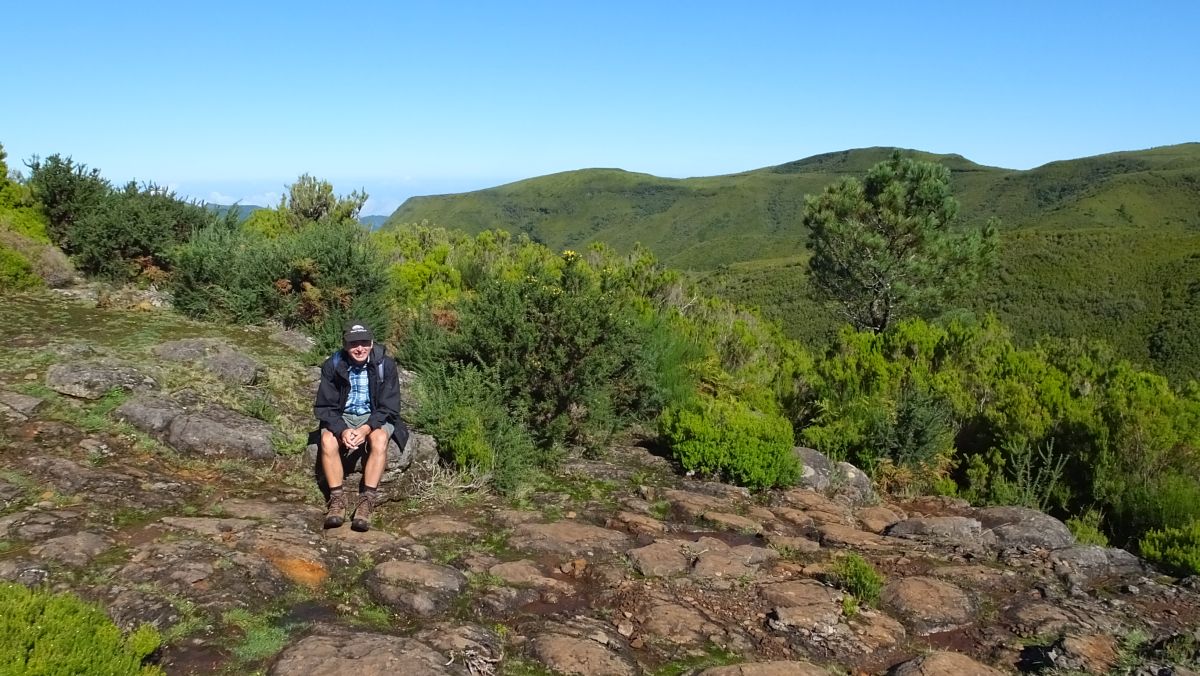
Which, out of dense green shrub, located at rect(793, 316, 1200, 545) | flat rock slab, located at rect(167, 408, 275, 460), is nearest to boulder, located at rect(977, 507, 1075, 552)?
dense green shrub, located at rect(793, 316, 1200, 545)

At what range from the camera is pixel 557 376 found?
23.9ft

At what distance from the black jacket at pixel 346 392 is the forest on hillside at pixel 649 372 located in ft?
2.84

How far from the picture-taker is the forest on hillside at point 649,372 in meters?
7.24

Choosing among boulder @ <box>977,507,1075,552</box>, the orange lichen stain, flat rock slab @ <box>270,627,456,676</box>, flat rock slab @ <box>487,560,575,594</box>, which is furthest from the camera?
boulder @ <box>977,507,1075,552</box>

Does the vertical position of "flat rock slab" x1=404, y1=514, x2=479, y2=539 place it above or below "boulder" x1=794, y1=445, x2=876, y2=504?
above

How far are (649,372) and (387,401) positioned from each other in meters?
3.59

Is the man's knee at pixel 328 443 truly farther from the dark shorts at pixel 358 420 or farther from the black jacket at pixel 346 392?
the dark shorts at pixel 358 420

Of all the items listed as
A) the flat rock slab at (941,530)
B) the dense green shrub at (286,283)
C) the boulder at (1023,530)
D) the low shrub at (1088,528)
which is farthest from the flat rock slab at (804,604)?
the dense green shrub at (286,283)

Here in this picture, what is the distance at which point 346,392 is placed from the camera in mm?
5555

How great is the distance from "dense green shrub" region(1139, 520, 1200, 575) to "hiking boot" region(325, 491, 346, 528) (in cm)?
618

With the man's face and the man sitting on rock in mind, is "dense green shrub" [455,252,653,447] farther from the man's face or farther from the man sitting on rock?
the man's face

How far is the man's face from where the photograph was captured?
5.45 meters

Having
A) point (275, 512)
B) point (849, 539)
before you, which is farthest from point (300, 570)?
point (849, 539)

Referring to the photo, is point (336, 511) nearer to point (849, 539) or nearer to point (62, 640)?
point (62, 640)
